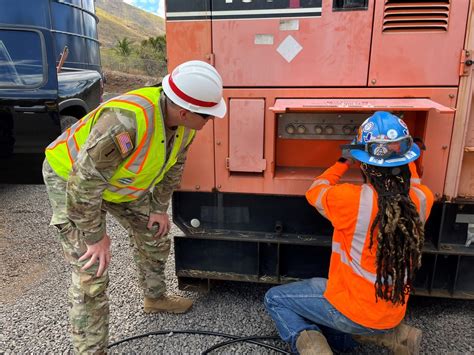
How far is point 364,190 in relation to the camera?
6.88 feet

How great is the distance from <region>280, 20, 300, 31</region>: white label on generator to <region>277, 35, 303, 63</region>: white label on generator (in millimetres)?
47

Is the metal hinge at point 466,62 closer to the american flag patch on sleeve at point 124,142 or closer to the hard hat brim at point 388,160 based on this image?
the hard hat brim at point 388,160

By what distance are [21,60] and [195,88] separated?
3331 millimetres

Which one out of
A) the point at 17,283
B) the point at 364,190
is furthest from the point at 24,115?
the point at 364,190

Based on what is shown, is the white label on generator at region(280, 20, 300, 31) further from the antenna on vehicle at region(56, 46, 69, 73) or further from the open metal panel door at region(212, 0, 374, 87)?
the antenna on vehicle at region(56, 46, 69, 73)

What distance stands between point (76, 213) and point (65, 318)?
1197mm

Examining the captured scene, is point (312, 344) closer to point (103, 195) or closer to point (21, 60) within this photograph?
point (103, 195)

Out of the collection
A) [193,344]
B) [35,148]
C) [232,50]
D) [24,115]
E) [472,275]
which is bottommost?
[193,344]

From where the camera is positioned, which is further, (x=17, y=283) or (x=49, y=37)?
(x=49, y=37)

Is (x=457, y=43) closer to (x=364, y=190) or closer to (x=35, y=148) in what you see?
(x=364, y=190)

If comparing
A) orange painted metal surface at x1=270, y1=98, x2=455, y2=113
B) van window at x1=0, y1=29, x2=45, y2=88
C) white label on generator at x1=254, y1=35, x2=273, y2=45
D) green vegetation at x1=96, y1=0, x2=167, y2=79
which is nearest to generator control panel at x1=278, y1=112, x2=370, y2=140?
orange painted metal surface at x1=270, y1=98, x2=455, y2=113

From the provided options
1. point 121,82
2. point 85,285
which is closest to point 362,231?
point 85,285

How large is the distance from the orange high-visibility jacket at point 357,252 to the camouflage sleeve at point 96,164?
3.45ft

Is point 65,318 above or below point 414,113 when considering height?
below
